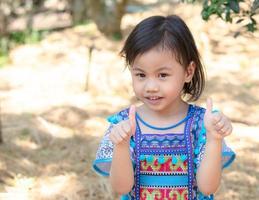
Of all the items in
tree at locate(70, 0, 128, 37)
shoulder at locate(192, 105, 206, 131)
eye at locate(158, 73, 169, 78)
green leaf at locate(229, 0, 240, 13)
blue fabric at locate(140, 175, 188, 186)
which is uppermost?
green leaf at locate(229, 0, 240, 13)

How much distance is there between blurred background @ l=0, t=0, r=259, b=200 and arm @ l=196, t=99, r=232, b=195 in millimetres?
759

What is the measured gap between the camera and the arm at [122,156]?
1814mm

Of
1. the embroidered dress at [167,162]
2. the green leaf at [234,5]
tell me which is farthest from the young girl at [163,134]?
the green leaf at [234,5]

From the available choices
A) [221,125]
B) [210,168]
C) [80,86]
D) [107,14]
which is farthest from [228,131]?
[107,14]

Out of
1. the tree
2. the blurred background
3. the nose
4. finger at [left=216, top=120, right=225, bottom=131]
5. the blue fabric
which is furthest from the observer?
the tree

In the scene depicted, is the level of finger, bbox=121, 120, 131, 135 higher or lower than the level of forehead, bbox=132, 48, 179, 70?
lower

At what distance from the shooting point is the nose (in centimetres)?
189

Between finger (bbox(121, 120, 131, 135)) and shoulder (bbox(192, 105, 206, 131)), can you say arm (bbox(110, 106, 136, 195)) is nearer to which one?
finger (bbox(121, 120, 131, 135))

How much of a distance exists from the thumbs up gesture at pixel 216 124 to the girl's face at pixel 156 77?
16cm

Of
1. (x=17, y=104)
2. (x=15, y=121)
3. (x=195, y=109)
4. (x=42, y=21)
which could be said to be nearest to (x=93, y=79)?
(x=17, y=104)

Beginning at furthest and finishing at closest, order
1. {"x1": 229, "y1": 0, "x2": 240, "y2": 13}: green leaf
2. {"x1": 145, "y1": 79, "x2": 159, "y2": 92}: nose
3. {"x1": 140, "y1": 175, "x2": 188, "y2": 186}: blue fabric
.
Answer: {"x1": 229, "y1": 0, "x2": 240, "y2": 13}: green leaf → {"x1": 140, "y1": 175, "x2": 188, "y2": 186}: blue fabric → {"x1": 145, "y1": 79, "x2": 159, "y2": 92}: nose

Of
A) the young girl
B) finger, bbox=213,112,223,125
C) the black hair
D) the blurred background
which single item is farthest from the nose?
the blurred background

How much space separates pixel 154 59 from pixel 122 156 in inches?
13.1

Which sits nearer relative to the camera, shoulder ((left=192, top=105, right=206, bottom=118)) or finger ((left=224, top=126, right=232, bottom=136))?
A: finger ((left=224, top=126, right=232, bottom=136))
